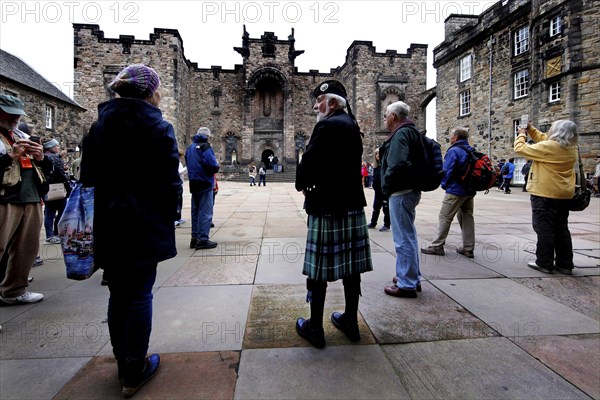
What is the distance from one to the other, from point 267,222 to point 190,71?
30.5 metres

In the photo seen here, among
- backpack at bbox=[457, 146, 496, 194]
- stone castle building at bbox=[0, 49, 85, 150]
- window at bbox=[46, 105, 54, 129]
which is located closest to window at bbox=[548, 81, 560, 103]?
backpack at bbox=[457, 146, 496, 194]

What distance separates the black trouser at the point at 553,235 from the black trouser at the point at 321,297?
9.28ft

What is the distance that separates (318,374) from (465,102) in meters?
25.2

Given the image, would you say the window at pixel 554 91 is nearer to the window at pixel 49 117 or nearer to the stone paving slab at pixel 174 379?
the stone paving slab at pixel 174 379

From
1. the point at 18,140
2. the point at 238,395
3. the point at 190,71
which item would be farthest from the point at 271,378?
the point at 190,71

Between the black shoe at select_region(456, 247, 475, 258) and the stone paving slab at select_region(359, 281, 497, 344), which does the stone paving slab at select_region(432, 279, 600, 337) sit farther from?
A: the black shoe at select_region(456, 247, 475, 258)

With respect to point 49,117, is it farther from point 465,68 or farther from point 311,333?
point 465,68

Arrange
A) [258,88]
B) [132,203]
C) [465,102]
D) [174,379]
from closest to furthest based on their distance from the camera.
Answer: [132,203], [174,379], [465,102], [258,88]

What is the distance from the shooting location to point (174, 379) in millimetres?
1789

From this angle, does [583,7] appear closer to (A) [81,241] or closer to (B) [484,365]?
(B) [484,365]

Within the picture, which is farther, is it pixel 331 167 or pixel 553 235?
pixel 553 235

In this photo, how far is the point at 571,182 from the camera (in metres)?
3.63

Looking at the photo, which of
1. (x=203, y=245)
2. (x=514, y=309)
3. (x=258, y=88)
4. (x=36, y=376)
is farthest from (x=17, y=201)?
(x=258, y=88)

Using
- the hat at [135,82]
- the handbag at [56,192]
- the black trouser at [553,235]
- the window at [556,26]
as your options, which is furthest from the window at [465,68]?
the hat at [135,82]
